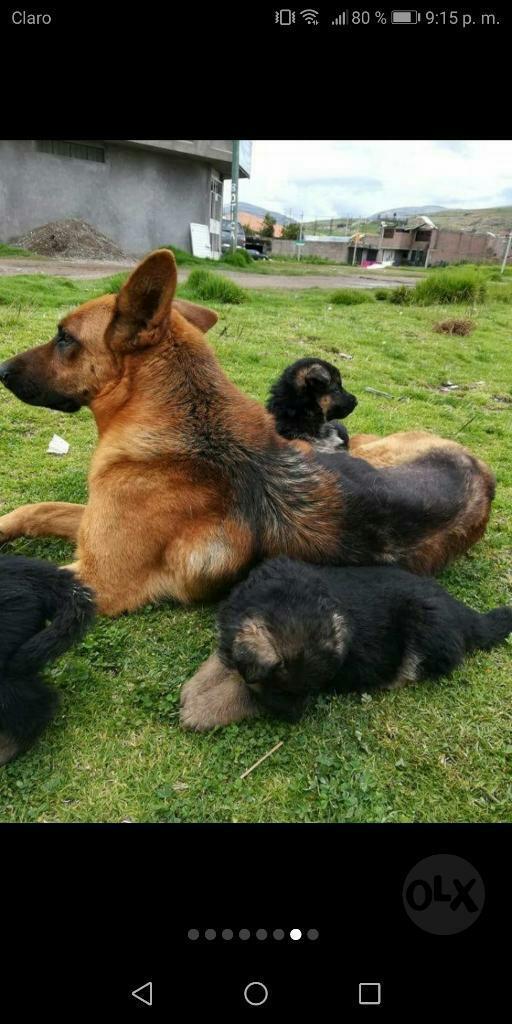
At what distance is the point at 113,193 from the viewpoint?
1008 inches

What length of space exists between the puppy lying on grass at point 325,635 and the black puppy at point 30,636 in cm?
73

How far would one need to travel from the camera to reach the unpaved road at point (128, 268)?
17.8 metres

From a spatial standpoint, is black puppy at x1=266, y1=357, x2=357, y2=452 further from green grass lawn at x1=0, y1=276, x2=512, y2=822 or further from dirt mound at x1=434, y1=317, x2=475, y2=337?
dirt mound at x1=434, y1=317, x2=475, y2=337

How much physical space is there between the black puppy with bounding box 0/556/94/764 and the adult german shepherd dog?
1.84 ft

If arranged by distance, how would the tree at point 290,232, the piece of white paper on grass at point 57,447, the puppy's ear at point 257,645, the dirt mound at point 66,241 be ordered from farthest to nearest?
the tree at point 290,232 → the dirt mound at point 66,241 → the piece of white paper on grass at point 57,447 → the puppy's ear at point 257,645

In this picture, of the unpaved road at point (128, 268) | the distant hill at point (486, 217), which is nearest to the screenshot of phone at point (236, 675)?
the distant hill at point (486, 217)

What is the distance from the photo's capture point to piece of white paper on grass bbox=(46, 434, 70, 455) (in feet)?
19.3
